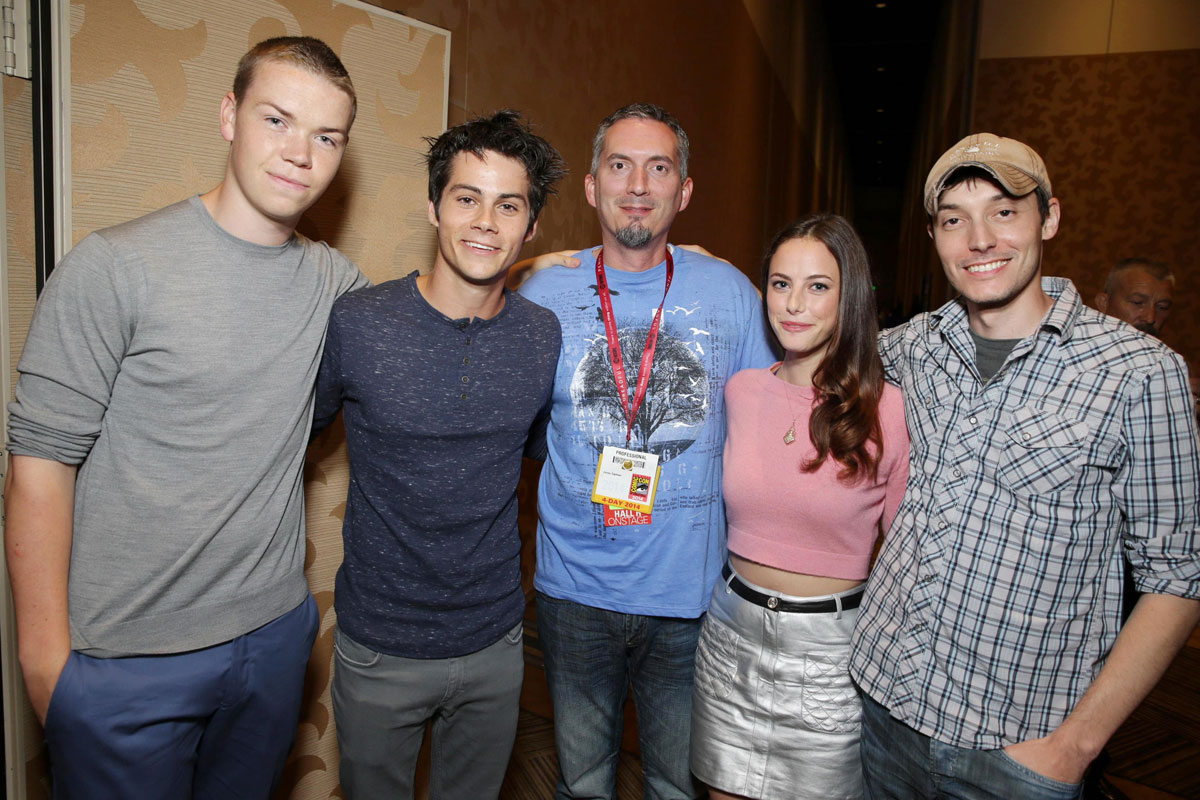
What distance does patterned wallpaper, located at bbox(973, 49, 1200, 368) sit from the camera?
579 centimetres

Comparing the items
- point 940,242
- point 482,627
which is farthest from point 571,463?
point 940,242

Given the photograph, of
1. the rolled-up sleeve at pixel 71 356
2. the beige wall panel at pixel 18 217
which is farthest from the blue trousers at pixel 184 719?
the rolled-up sleeve at pixel 71 356

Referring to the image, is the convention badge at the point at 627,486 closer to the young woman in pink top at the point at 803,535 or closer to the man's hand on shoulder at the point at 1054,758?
the young woman in pink top at the point at 803,535

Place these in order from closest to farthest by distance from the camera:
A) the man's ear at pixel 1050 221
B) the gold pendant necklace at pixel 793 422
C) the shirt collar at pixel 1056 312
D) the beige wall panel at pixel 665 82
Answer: the shirt collar at pixel 1056 312, the man's ear at pixel 1050 221, the gold pendant necklace at pixel 793 422, the beige wall panel at pixel 665 82

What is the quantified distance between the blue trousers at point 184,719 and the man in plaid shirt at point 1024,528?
1.15 metres

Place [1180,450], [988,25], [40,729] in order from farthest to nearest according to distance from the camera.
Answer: [988,25], [40,729], [1180,450]

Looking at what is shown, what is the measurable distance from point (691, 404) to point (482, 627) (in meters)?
0.70

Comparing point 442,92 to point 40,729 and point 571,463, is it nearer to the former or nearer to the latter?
point 571,463

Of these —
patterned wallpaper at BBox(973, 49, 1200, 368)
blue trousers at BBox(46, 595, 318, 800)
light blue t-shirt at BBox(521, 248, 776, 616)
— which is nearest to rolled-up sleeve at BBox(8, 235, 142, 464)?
blue trousers at BBox(46, 595, 318, 800)

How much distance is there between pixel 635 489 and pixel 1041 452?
822 millimetres

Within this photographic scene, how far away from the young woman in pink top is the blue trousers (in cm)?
89

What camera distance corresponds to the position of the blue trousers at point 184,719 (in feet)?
3.98

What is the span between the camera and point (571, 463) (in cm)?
178

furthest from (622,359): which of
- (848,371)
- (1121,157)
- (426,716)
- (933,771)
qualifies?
(1121,157)
